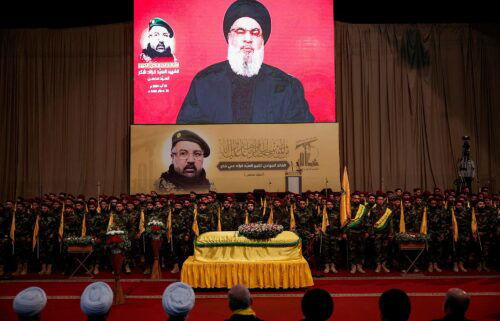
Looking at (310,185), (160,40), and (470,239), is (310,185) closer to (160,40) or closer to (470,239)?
(470,239)

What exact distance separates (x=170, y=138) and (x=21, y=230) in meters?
5.25

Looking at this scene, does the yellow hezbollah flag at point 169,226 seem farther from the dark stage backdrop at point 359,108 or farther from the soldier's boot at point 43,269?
the dark stage backdrop at point 359,108

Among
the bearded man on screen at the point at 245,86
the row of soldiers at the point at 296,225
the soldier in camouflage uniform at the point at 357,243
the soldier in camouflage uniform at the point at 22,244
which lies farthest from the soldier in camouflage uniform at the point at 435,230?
the soldier in camouflage uniform at the point at 22,244

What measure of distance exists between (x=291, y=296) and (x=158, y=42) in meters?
10.4

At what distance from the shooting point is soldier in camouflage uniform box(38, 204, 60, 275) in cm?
1058

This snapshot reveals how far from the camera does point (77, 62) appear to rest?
16.2 m

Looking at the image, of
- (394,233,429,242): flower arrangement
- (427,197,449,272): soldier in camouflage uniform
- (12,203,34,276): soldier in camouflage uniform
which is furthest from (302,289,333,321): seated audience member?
(12,203,34,276): soldier in camouflage uniform

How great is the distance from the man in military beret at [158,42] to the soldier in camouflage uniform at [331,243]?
8042 mm

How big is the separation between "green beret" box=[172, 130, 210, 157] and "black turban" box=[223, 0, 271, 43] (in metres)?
3.54

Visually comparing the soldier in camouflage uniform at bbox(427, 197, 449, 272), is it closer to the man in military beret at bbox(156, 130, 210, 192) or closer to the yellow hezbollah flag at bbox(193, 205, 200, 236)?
the yellow hezbollah flag at bbox(193, 205, 200, 236)

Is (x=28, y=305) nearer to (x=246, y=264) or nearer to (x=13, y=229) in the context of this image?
(x=246, y=264)

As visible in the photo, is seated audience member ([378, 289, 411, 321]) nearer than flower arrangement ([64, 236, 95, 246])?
Yes

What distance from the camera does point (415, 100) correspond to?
16.0 m

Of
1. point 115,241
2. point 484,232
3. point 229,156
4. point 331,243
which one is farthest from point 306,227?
point 229,156
